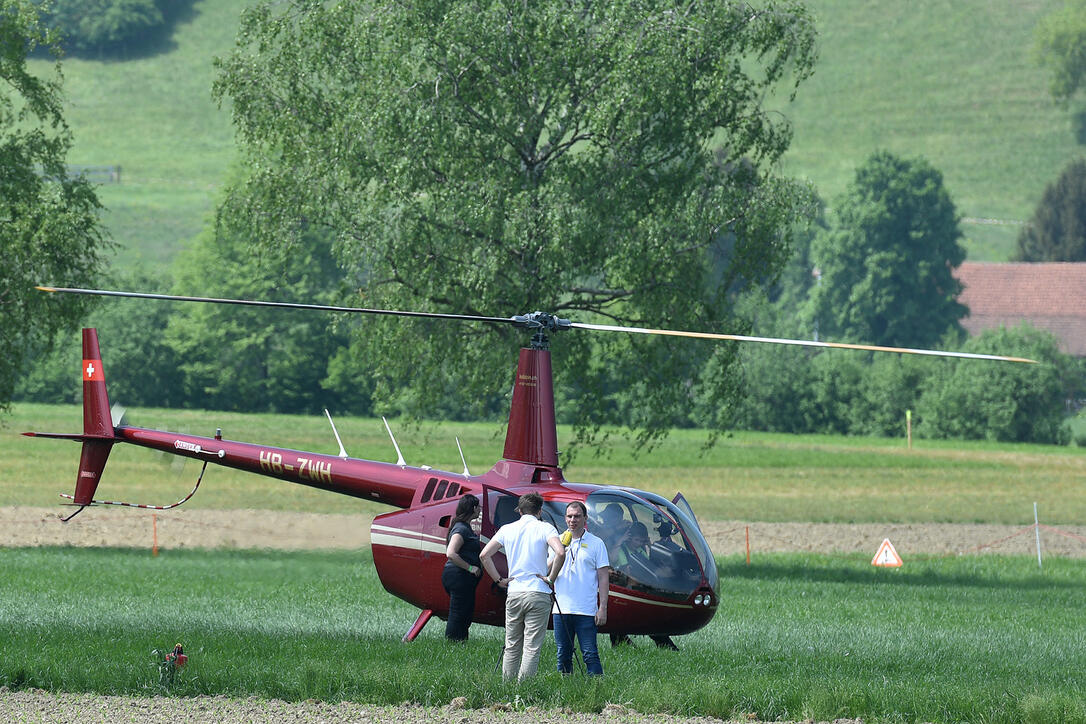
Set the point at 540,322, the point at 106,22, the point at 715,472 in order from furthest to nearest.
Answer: the point at 106,22, the point at 715,472, the point at 540,322

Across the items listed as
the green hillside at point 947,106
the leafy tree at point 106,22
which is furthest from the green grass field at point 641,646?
the leafy tree at point 106,22

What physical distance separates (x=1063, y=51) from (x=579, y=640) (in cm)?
16287

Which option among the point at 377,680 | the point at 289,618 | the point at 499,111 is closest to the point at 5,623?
the point at 289,618

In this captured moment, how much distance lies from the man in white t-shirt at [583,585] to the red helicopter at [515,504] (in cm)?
162

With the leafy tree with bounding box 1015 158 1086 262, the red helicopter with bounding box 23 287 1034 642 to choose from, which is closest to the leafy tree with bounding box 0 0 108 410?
the red helicopter with bounding box 23 287 1034 642

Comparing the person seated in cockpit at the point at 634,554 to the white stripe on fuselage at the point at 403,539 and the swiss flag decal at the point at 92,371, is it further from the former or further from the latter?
the swiss flag decal at the point at 92,371

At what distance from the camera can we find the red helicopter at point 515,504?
14656 millimetres

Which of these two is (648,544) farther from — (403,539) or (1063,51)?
(1063,51)

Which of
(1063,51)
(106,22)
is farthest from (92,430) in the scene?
(1063,51)

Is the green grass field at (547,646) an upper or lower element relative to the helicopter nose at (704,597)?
lower

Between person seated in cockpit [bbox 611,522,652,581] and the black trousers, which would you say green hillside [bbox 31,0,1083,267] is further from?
person seated in cockpit [bbox 611,522,652,581]

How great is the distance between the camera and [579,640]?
1292cm

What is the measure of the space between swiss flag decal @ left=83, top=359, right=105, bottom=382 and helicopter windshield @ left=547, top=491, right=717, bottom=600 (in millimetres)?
7615

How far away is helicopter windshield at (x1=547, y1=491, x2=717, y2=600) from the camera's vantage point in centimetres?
1465
